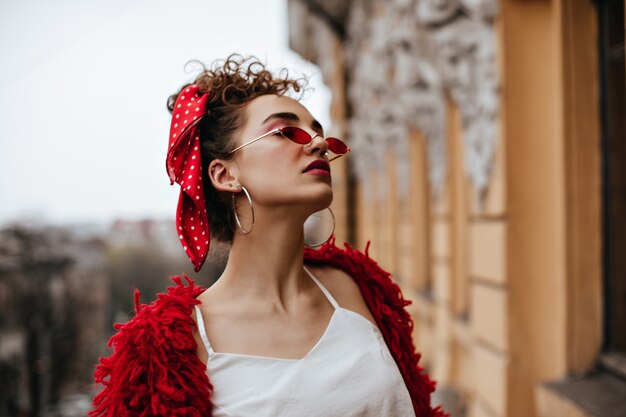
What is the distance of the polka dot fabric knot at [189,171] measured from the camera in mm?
1641

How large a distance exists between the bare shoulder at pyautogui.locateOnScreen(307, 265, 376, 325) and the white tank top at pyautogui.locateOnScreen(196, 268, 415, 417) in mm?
182

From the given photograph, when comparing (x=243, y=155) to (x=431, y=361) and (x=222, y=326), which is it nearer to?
(x=222, y=326)

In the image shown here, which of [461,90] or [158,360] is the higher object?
[461,90]

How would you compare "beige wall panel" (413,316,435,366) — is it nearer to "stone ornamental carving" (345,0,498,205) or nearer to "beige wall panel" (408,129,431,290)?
"beige wall panel" (408,129,431,290)

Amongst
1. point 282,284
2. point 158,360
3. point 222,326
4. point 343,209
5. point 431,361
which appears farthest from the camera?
point 343,209

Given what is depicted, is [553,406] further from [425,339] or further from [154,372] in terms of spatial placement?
[425,339]

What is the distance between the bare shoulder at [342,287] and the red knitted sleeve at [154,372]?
475mm

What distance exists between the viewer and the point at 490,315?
154 inches

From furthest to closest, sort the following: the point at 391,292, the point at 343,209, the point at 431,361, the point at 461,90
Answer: the point at 343,209 < the point at 431,361 < the point at 461,90 < the point at 391,292

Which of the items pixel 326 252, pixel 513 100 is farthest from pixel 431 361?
pixel 326 252

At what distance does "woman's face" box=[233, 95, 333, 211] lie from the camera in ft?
5.23

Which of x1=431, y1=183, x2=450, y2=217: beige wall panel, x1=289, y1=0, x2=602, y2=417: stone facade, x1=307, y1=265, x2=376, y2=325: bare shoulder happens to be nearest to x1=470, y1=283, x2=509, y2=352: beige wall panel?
x1=289, y1=0, x2=602, y2=417: stone facade

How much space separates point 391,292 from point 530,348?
6.76ft

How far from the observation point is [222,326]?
1.55 m
